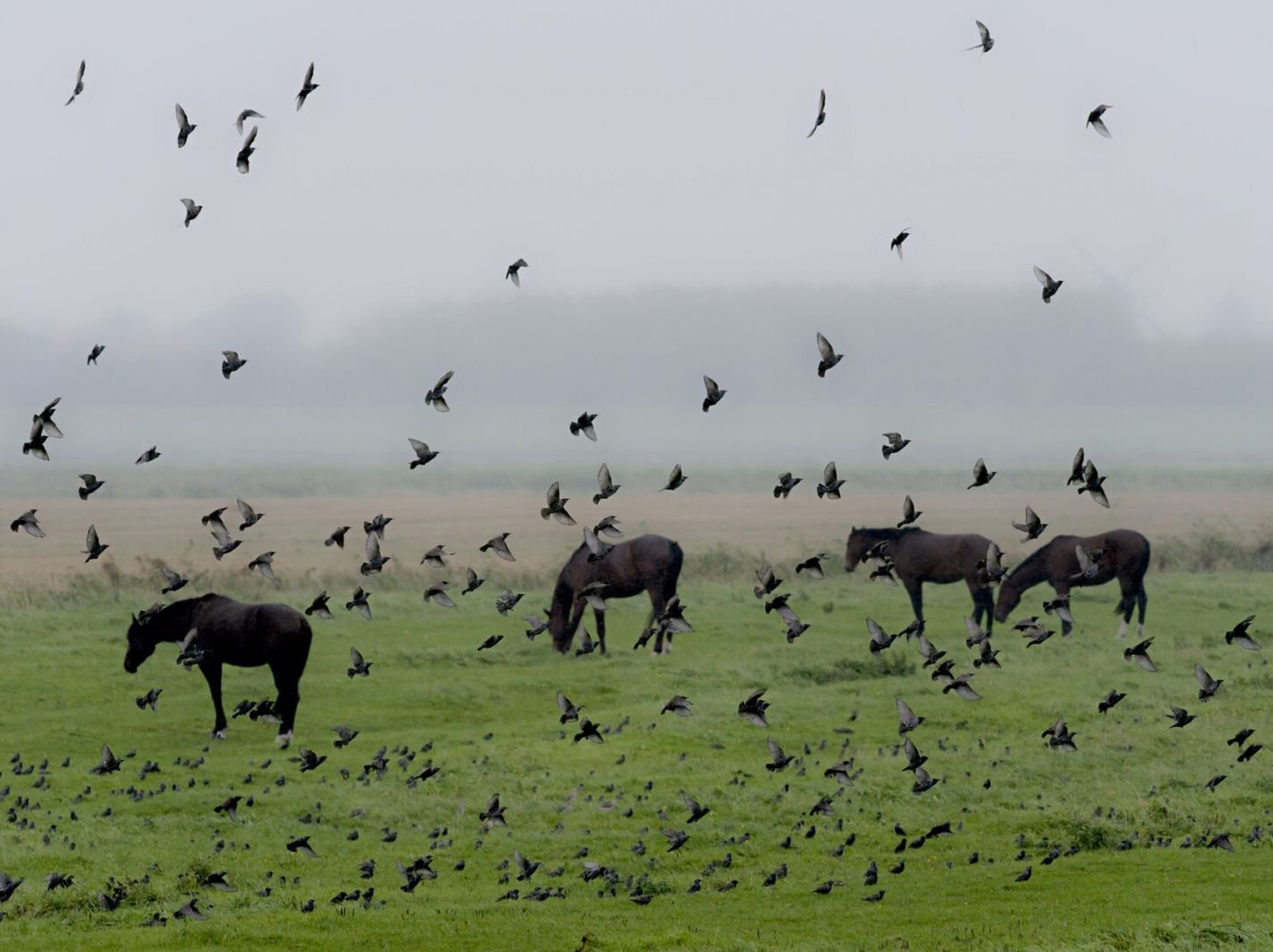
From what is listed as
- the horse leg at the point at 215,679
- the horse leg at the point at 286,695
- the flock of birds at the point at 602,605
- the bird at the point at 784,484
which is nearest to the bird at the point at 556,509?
the flock of birds at the point at 602,605

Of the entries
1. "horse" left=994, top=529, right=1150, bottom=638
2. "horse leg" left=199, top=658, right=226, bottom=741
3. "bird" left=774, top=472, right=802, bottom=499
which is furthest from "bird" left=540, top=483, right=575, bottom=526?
"horse" left=994, top=529, right=1150, bottom=638

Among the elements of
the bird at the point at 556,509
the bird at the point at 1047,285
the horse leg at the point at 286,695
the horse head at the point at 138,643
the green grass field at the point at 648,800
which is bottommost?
the green grass field at the point at 648,800

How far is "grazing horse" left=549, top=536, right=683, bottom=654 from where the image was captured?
45250 mm

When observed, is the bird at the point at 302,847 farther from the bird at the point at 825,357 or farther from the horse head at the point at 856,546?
the horse head at the point at 856,546

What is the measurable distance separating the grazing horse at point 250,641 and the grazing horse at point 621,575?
12.0 meters

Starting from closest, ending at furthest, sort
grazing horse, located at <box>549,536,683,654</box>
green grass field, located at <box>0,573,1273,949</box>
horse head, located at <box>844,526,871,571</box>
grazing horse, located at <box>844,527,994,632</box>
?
green grass field, located at <box>0,573,1273,949</box>
grazing horse, located at <box>549,536,683,654</box>
grazing horse, located at <box>844,527,994,632</box>
horse head, located at <box>844,526,871,571</box>

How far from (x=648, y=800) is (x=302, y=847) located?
22.0 ft

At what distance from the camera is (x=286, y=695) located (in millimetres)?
33500

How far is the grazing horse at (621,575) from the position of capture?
1781 inches

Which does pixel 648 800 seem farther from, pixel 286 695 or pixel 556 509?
pixel 286 695

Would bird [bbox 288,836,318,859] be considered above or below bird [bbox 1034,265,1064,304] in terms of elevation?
below

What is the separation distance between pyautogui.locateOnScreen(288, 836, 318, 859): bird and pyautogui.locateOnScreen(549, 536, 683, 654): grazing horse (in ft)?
65.5

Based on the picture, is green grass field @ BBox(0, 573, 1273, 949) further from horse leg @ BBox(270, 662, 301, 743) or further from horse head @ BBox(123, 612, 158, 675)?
horse head @ BBox(123, 612, 158, 675)

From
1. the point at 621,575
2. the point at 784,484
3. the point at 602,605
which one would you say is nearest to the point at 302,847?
the point at 602,605
